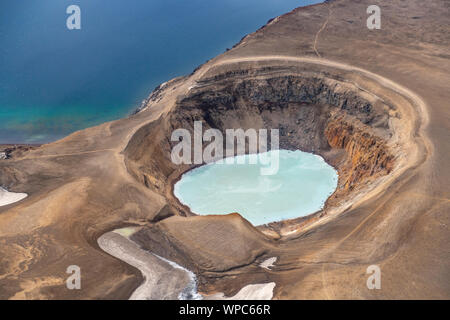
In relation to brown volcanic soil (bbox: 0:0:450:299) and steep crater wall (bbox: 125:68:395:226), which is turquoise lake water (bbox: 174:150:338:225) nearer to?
steep crater wall (bbox: 125:68:395:226)

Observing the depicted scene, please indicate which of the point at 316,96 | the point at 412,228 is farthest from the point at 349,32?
the point at 412,228

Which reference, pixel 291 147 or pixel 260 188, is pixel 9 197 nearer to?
pixel 260 188

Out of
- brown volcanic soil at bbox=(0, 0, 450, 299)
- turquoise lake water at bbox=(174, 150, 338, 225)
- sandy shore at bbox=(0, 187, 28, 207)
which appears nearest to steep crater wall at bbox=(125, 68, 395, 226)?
brown volcanic soil at bbox=(0, 0, 450, 299)

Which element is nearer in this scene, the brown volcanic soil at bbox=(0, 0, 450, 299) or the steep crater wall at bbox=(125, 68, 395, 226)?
the brown volcanic soil at bbox=(0, 0, 450, 299)

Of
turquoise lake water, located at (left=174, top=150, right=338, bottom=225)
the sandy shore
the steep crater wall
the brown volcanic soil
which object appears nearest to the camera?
the brown volcanic soil

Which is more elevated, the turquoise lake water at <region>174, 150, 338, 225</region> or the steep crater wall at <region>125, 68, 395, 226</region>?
the steep crater wall at <region>125, 68, 395, 226</region>

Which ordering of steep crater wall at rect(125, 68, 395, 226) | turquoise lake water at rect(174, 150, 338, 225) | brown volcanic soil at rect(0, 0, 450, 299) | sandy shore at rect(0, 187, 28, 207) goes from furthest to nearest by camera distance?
steep crater wall at rect(125, 68, 395, 226) → turquoise lake water at rect(174, 150, 338, 225) → sandy shore at rect(0, 187, 28, 207) → brown volcanic soil at rect(0, 0, 450, 299)

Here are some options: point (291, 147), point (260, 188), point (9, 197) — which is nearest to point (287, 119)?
point (291, 147)

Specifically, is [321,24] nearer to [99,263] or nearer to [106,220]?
[106,220]
